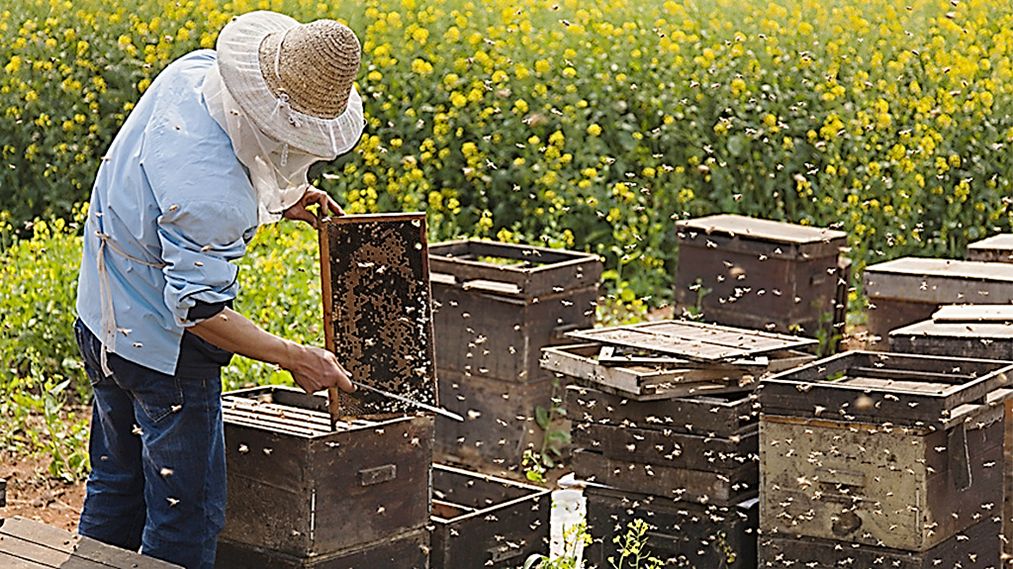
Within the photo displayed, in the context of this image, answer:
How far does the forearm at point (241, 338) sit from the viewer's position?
10.7 feet

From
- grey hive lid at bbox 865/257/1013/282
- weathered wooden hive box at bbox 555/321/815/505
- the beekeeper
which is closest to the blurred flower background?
grey hive lid at bbox 865/257/1013/282

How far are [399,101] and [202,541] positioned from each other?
521 cm

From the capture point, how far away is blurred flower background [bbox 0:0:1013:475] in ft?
26.8

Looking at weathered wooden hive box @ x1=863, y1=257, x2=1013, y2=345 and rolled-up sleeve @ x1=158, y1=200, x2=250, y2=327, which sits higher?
rolled-up sleeve @ x1=158, y1=200, x2=250, y2=327

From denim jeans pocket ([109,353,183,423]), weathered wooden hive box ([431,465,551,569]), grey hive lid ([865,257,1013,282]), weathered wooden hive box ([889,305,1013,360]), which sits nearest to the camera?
denim jeans pocket ([109,353,183,423])

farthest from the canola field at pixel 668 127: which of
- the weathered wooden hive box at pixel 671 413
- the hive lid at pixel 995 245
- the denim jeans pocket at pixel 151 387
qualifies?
the denim jeans pocket at pixel 151 387

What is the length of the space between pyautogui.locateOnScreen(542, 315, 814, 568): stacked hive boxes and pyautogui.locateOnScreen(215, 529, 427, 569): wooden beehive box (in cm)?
57

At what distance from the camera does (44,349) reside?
646cm

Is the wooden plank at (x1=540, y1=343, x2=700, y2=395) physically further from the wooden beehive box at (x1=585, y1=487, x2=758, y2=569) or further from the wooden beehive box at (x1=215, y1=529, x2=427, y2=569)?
the wooden beehive box at (x1=215, y1=529, x2=427, y2=569)

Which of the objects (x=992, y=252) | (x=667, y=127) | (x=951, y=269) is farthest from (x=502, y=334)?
(x=667, y=127)

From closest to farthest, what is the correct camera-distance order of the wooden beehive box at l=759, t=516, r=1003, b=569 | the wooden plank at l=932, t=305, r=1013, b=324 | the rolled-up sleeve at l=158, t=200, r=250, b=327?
the rolled-up sleeve at l=158, t=200, r=250, b=327 → the wooden beehive box at l=759, t=516, r=1003, b=569 → the wooden plank at l=932, t=305, r=1013, b=324

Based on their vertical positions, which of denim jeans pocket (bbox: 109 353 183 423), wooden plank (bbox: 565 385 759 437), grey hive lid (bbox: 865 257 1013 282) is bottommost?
wooden plank (bbox: 565 385 759 437)

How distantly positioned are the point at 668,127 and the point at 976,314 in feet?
12.6

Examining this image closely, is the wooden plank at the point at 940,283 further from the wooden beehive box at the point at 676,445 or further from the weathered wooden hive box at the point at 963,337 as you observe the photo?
the wooden beehive box at the point at 676,445
